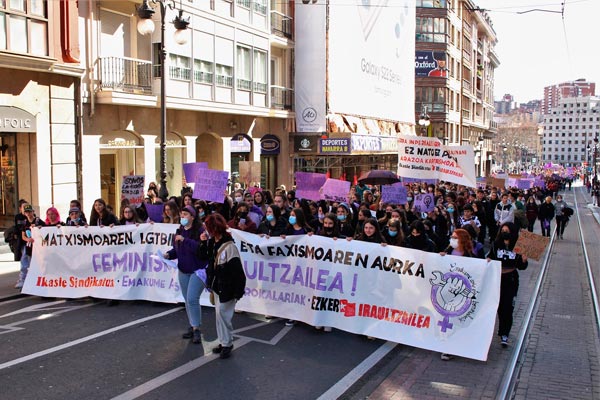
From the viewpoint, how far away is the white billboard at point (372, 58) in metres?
30.4

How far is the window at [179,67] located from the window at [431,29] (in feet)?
121

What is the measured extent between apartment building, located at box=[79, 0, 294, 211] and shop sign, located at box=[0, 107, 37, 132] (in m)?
1.89

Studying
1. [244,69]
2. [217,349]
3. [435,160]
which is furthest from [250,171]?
[217,349]

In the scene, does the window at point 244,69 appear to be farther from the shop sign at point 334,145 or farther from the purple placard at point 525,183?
the purple placard at point 525,183

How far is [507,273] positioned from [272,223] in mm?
4263

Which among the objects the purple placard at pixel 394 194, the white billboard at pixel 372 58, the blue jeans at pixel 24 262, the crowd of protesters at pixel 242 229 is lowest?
the blue jeans at pixel 24 262

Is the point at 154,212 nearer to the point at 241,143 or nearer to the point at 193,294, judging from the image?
the point at 193,294

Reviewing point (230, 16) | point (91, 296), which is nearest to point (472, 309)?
point (91, 296)

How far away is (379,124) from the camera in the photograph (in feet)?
123

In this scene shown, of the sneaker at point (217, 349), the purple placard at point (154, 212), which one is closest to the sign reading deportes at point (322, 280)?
the sneaker at point (217, 349)

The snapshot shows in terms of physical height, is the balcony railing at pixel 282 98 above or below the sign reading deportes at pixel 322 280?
above

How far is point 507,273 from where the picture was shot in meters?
7.79

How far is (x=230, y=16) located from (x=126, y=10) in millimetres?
5118

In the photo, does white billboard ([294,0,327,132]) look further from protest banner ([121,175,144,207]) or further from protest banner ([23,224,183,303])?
protest banner ([23,224,183,303])
